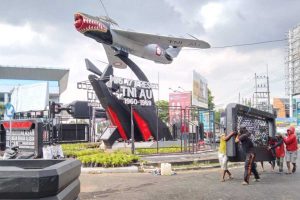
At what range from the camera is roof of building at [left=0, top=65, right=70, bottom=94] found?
11144 cm

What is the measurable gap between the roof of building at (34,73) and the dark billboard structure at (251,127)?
4126 inches

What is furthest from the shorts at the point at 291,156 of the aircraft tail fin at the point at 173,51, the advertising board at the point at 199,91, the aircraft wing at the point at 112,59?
the advertising board at the point at 199,91

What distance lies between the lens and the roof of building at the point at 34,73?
111438 millimetres

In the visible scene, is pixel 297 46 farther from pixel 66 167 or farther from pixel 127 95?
pixel 66 167

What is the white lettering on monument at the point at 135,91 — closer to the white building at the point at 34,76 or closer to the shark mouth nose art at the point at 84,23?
the shark mouth nose art at the point at 84,23

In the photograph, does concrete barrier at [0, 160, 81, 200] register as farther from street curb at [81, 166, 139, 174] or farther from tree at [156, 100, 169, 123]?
tree at [156, 100, 169, 123]

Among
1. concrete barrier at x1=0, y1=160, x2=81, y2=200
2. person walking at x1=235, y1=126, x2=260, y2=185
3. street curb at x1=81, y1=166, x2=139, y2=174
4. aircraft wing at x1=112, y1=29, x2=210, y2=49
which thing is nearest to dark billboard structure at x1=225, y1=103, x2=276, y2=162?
person walking at x1=235, y1=126, x2=260, y2=185

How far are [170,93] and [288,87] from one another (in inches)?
1096

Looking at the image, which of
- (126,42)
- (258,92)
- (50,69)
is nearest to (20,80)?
(50,69)

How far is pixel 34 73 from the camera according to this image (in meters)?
114

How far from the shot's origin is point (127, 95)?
23.9 metres

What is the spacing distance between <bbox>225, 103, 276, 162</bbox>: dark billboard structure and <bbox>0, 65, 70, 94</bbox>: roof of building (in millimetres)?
104804

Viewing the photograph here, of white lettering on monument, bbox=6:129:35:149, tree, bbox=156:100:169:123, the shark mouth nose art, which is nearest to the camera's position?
white lettering on monument, bbox=6:129:35:149

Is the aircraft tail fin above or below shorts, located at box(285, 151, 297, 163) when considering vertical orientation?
above
